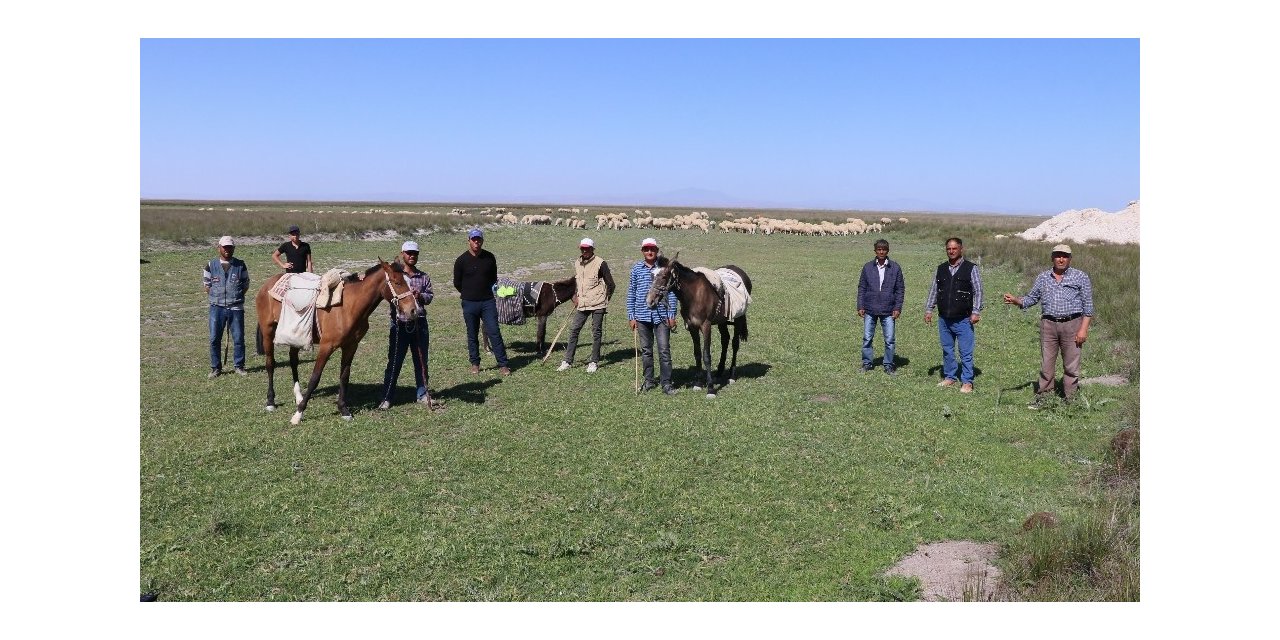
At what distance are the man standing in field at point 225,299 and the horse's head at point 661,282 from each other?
678 cm

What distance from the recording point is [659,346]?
12164 mm

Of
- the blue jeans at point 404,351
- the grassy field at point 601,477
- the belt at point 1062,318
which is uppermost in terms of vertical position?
the belt at point 1062,318

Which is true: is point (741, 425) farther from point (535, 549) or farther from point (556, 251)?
point (556, 251)

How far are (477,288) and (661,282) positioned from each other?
3.52 meters

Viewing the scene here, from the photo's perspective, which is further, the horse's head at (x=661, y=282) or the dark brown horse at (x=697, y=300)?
the dark brown horse at (x=697, y=300)

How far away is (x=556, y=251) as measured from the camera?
42219mm

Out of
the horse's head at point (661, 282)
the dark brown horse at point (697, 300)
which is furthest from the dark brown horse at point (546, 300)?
the horse's head at point (661, 282)

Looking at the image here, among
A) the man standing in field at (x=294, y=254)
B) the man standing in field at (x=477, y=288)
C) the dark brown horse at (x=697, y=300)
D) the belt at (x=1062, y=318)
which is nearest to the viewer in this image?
the belt at (x=1062, y=318)

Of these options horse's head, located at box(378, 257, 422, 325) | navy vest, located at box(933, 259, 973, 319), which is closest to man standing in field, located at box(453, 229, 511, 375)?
horse's head, located at box(378, 257, 422, 325)

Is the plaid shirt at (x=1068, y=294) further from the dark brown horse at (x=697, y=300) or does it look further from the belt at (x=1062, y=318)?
the dark brown horse at (x=697, y=300)

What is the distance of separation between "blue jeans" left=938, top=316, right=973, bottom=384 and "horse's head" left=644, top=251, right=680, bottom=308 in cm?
437

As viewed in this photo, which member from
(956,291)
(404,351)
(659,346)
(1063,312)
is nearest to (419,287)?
(404,351)

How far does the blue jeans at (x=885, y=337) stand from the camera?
1352 cm

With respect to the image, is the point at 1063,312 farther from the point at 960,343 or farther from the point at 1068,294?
the point at 960,343
